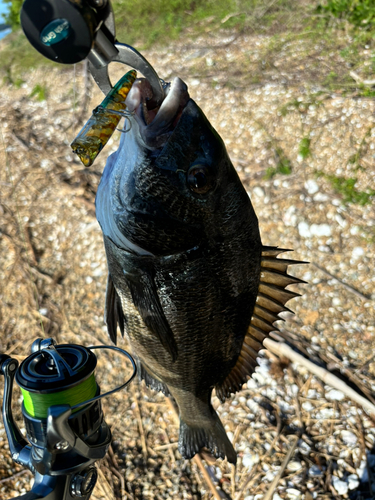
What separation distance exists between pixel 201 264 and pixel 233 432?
1.91 m

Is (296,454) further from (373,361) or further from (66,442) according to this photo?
(66,442)

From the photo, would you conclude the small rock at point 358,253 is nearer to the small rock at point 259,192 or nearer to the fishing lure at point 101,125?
the small rock at point 259,192

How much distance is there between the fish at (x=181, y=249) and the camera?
1.33 meters

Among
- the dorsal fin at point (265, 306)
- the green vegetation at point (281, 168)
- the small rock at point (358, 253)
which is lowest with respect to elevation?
the small rock at point (358, 253)

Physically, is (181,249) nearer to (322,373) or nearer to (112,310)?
(112,310)

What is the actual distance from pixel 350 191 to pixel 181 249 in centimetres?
319

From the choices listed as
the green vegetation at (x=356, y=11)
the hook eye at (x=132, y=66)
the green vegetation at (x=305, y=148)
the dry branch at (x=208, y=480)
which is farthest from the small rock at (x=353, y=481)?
the green vegetation at (x=356, y=11)

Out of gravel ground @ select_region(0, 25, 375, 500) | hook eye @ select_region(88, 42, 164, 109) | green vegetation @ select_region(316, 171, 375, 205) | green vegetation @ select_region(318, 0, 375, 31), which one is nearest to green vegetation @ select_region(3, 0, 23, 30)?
gravel ground @ select_region(0, 25, 375, 500)

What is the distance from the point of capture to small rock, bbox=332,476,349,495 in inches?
101

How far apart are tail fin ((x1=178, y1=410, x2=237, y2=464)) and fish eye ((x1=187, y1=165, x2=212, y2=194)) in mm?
1192

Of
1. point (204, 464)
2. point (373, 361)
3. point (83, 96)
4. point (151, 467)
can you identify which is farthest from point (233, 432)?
point (83, 96)

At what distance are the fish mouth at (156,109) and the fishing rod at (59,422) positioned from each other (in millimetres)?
736

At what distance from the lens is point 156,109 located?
4.37 ft

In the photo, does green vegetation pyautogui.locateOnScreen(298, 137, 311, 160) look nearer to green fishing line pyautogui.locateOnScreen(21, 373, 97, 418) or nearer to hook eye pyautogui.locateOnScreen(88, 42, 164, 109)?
hook eye pyautogui.locateOnScreen(88, 42, 164, 109)
